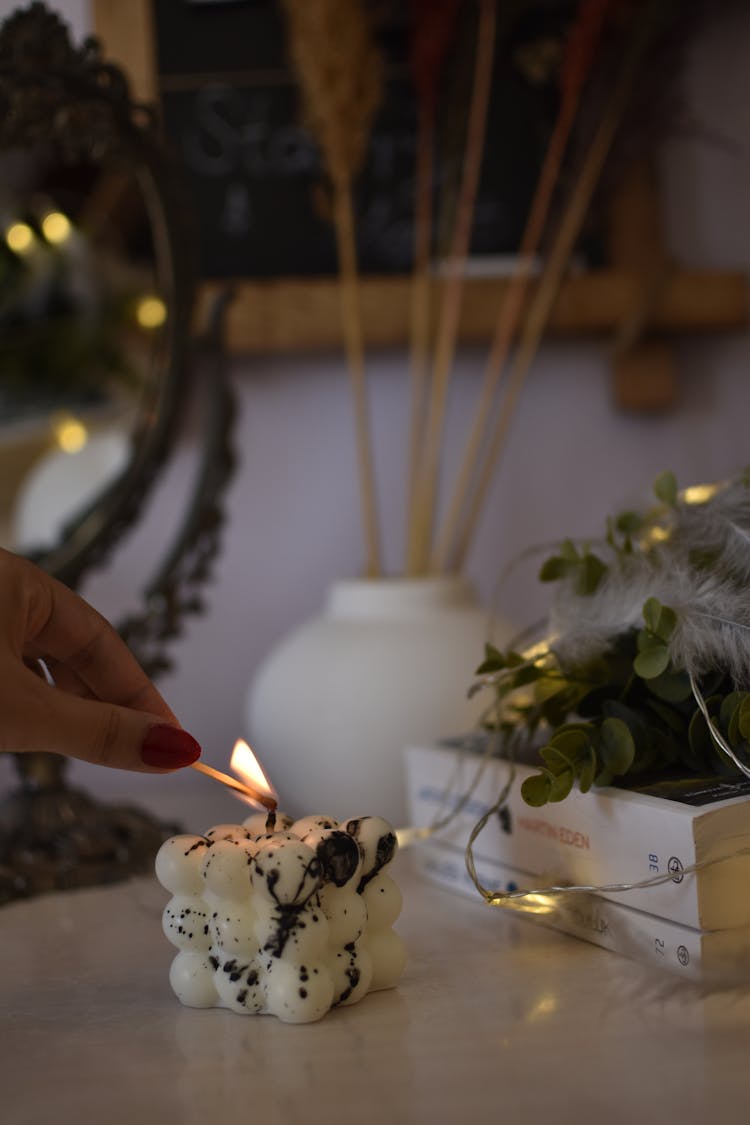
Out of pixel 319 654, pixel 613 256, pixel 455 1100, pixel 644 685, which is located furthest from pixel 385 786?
pixel 613 256

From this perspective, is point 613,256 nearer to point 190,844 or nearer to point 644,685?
point 644,685

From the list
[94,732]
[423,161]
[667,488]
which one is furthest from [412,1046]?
[423,161]

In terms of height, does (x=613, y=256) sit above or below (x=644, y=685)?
above

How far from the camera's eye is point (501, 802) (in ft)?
1.88

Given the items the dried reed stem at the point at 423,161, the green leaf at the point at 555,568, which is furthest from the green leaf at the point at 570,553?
the dried reed stem at the point at 423,161

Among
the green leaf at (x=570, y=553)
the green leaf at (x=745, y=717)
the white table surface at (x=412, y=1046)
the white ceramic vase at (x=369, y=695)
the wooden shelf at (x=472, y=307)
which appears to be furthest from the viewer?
the wooden shelf at (x=472, y=307)

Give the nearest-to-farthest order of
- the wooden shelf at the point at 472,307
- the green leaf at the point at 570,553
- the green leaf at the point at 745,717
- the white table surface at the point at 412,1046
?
the white table surface at the point at 412,1046 < the green leaf at the point at 745,717 < the green leaf at the point at 570,553 < the wooden shelf at the point at 472,307

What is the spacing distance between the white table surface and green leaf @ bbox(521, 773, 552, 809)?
73 mm

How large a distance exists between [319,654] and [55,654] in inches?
11.1

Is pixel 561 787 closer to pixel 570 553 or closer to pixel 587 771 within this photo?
pixel 587 771

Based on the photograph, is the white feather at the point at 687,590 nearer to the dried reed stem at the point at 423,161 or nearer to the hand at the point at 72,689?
the hand at the point at 72,689

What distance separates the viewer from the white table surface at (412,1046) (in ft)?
1.27

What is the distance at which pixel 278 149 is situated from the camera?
1.00 metres

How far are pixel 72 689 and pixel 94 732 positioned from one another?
84mm
